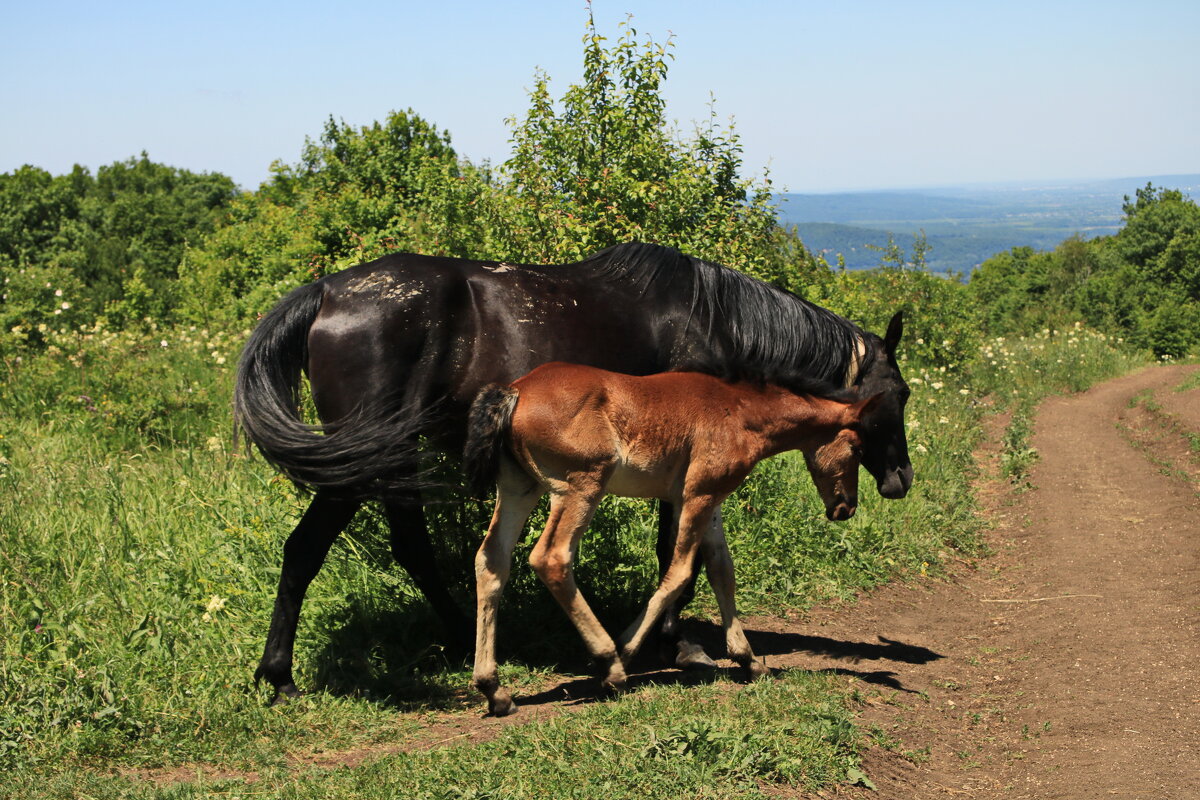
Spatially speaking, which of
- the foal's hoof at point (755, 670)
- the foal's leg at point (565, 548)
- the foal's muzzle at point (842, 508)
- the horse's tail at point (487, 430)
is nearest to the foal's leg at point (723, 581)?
the foal's hoof at point (755, 670)

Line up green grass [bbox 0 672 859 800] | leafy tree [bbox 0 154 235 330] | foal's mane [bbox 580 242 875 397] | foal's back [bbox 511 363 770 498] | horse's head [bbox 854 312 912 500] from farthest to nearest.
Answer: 1. leafy tree [bbox 0 154 235 330]
2. horse's head [bbox 854 312 912 500]
3. foal's mane [bbox 580 242 875 397]
4. foal's back [bbox 511 363 770 498]
5. green grass [bbox 0 672 859 800]

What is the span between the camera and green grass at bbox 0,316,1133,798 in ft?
13.2

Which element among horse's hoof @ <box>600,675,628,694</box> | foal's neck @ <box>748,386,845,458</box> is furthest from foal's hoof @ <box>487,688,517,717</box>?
foal's neck @ <box>748,386,845,458</box>

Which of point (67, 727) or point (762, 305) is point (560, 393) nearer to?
point (762, 305)

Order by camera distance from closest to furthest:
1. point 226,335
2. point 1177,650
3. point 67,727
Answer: point 67,727
point 1177,650
point 226,335

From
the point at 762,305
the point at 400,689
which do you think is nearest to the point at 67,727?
the point at 400,689

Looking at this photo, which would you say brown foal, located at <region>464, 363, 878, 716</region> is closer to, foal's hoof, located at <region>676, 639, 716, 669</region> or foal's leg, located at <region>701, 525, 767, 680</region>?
foal's leg, located at <region>701, 525, 767, 680</region>

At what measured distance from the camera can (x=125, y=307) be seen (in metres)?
18.9

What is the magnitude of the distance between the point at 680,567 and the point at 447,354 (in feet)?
5.17

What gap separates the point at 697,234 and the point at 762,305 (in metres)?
1.96

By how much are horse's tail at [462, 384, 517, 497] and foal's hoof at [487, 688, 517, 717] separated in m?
1.01

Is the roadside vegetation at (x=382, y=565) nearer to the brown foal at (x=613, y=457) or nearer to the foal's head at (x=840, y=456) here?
the brown foal at (x=613, y=457)

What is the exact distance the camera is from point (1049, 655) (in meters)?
6.05

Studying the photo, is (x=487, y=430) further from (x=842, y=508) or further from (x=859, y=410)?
(x=842, y=508)
